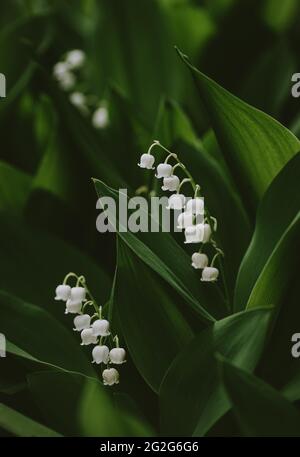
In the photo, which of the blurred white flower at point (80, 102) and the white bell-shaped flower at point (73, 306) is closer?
the white bell-shaped flower at point (73, 306)

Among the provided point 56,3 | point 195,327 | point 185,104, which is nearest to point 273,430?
point 195,327

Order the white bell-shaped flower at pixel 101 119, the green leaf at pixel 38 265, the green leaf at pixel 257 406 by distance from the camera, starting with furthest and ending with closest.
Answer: the white bell-shaped flower at pixel 101 119 < the green leaf at pixel 38 265 < the green leaf at pixel 257 406

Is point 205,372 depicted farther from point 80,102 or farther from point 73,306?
point 80,102

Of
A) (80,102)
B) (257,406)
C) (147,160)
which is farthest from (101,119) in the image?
(257,406)

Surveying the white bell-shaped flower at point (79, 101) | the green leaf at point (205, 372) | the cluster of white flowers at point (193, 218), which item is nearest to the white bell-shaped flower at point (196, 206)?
the cluster of white flowers at point (193, 218)

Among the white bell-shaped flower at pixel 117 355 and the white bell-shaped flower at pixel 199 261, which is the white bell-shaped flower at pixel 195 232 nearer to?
the white bell-shaped flower at pixel 199 261

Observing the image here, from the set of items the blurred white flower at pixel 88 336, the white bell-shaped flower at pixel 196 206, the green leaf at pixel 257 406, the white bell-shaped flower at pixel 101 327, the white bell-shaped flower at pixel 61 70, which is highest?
the white bell-shaped flower at pixel 61 70

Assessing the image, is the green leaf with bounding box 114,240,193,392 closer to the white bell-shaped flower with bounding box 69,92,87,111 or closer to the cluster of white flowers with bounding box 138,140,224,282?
the cluster of white flowers with bounding box 138,140,224,282
